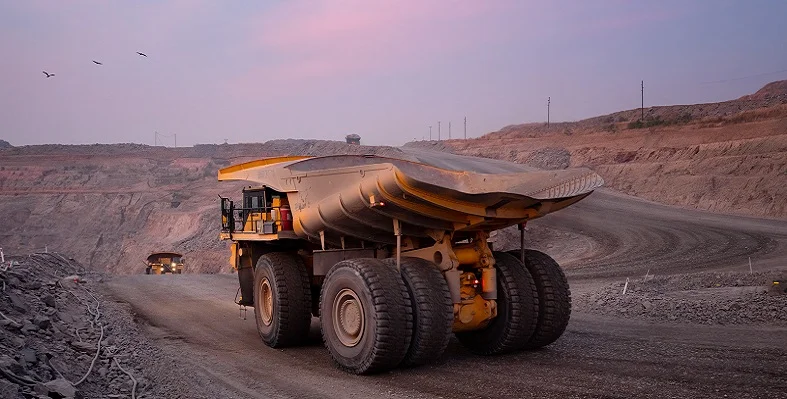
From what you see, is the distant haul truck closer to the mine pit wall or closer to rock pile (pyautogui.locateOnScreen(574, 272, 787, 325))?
rock pile (pyautogui.locateOnScreen(574, 272, 787, 325))

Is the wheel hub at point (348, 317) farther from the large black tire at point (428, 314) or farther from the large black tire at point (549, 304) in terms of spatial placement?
the large black tire at point (549, 304)

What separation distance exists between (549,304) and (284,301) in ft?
12.9

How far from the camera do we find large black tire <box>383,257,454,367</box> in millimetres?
8023

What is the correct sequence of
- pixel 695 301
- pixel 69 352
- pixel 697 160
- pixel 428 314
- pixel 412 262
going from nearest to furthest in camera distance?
pixel 428 314 → pixel 412 262 → pixel 69 352 → pixel 695 301 → pixel 697 160

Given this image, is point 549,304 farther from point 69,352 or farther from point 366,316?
point 69,352

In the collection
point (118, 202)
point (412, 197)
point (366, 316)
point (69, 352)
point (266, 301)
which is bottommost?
point (69, 352)

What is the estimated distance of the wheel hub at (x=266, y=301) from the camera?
10841 millimetres

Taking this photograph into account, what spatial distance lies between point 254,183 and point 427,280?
4229 mm

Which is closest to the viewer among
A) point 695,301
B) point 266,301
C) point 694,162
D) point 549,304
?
point 549,304

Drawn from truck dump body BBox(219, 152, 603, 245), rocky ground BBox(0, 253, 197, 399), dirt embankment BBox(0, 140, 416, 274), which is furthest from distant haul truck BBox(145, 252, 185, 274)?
truck dump body BBox(219, 152, 603, 245)

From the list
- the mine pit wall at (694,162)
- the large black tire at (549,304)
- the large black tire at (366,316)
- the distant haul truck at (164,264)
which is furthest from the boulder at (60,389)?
the mine pit wall at (694,162)

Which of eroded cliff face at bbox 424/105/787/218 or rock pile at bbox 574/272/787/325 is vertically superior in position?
eroded cliff face at bbox 424/105/787/218

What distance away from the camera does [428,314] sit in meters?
8.02

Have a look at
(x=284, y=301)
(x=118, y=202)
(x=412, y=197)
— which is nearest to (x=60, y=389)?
(x=412, y=197)
